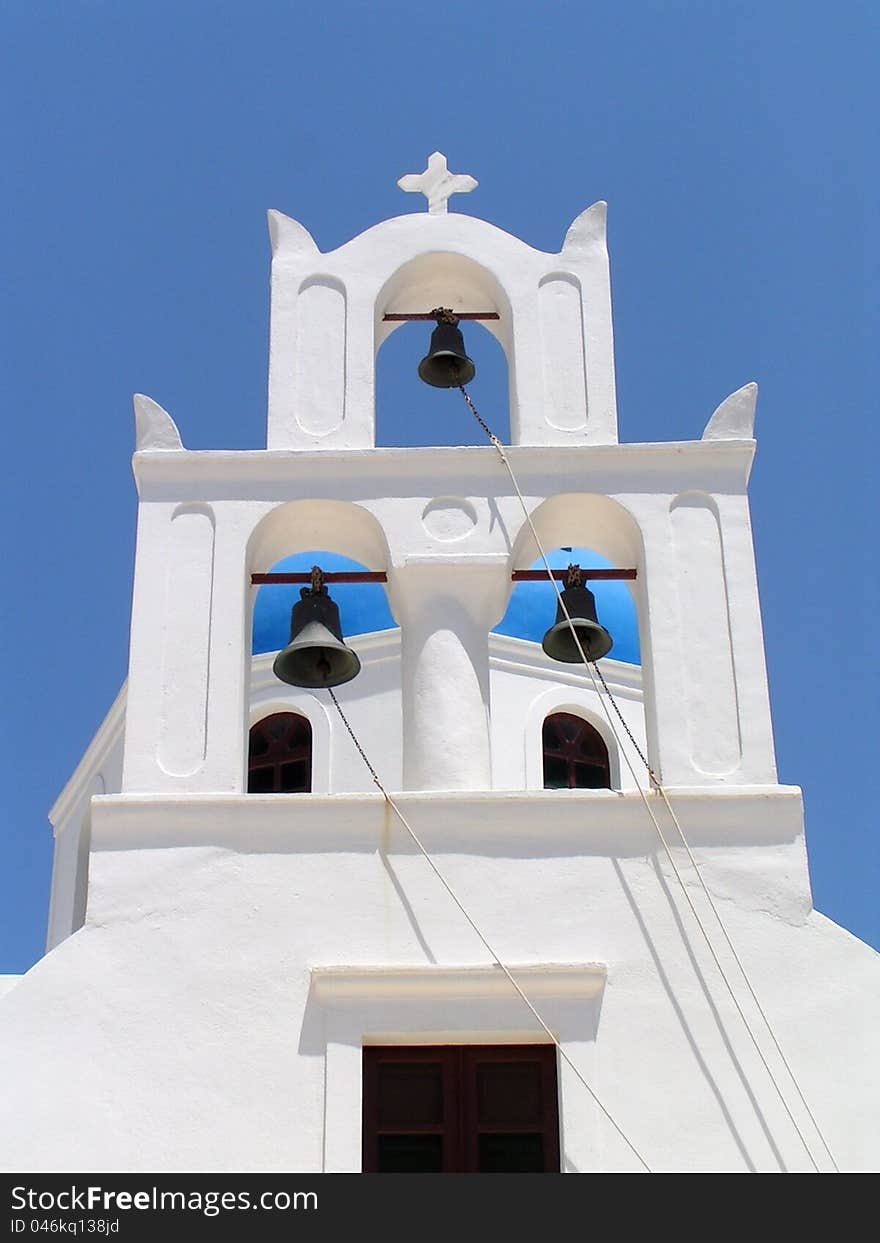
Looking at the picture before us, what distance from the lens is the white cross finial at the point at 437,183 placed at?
10.5 meters

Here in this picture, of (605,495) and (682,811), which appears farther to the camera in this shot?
(605,495)

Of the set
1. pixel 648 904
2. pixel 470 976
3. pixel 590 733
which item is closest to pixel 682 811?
pixel 648 904

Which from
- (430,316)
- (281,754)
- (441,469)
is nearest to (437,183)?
(430,316)

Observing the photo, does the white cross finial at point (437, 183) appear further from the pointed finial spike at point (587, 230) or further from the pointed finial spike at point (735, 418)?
the pointed finial spike at point (735, 418)

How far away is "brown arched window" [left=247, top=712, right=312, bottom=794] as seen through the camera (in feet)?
51.0

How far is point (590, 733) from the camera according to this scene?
15930 mm

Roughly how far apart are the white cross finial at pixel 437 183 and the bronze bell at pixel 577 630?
2.12 meters

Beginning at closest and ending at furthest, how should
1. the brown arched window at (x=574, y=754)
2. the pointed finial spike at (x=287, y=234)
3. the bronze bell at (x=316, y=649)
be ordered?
the bronze bell at (x=316, y=649), the pointed finial spike at (x=287, y=234), the brown arched window at (x=574, y=754)

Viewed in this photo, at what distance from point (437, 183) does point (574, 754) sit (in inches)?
242

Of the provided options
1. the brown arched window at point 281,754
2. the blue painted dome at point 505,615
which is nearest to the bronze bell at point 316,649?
the blue painted dome at point 505,615

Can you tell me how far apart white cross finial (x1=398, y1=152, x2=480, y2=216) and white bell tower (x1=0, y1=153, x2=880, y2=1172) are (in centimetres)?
37

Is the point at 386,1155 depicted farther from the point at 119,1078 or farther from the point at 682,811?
the point at 682,811
